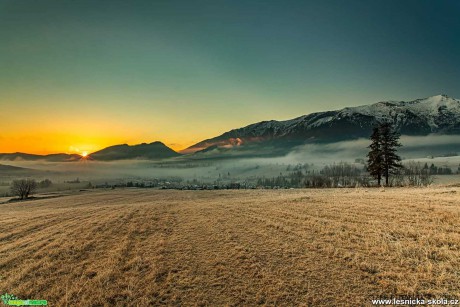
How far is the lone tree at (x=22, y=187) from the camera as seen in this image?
97.7m

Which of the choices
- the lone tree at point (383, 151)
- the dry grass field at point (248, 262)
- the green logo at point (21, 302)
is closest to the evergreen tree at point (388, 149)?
the lone tree at point (383, 151)

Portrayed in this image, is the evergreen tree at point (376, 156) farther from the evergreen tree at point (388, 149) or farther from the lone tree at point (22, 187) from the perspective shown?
the lone tree at point (22, 187)

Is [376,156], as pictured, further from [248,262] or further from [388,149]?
[248,262]

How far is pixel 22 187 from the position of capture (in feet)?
324

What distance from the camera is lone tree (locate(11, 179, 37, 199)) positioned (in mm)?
97688

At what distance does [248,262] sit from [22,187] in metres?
117

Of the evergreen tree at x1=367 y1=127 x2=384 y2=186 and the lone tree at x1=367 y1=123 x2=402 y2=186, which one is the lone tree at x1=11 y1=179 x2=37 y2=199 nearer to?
the evergreen tree at x1=367 y1=127 x2=384 y2=186

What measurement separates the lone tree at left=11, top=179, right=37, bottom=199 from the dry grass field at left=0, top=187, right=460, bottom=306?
3674 inches

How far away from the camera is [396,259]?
1348 centimetres

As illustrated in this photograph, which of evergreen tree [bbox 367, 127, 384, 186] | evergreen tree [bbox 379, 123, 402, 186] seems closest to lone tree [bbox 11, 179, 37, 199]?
evergreen tree [bbox 367, 127, 384, 186]

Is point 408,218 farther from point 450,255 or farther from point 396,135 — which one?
point 396,135

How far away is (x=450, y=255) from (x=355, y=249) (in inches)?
175

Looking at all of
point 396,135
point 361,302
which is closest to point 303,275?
point 361,302

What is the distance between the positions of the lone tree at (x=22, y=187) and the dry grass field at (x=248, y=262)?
93314 millimetres
